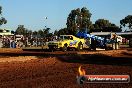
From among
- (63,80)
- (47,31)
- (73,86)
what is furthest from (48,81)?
(47,31)

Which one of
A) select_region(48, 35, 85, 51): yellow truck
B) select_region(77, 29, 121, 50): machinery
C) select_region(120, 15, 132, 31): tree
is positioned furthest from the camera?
select_region(120, 15, 132, 31): tree

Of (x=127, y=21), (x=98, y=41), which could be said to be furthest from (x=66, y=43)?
(x=127, y=21)

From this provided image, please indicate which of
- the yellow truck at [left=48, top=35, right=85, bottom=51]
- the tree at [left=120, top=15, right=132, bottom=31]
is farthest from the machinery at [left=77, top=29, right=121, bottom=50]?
the tree at [left=120, top=15, right=132, bottom=31]

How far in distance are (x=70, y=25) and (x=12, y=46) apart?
75.3 metres

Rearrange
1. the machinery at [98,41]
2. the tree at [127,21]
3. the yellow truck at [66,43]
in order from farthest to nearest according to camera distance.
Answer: the tree at [127,21], the machinery at [98,41], the yellow truck at [66,43]

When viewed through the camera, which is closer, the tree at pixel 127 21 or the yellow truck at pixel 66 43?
the yellow truck at pixel 66 43

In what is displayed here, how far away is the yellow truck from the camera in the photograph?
35.4m

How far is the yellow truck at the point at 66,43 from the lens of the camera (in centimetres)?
3536

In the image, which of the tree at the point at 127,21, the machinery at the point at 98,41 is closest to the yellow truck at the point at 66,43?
the machinery at the point at 98,41

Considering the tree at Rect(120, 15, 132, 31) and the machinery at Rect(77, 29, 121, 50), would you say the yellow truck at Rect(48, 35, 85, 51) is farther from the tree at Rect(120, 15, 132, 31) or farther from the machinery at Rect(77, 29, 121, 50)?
the tree at Rect(120, 15, 132, 31)

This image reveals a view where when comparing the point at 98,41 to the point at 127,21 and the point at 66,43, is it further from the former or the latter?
the point at 127,21

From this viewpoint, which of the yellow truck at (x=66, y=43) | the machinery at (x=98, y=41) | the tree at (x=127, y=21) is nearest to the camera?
the yellow truck at (x=66, y=43)

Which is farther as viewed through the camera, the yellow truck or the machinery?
the machinery

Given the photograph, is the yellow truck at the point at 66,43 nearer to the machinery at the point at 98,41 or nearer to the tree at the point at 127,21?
the machinery at the point at 98,41
